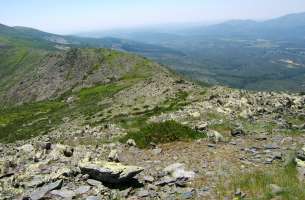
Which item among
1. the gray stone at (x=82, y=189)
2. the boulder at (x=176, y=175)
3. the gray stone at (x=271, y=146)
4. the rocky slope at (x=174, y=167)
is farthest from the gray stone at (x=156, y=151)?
the gray stone at (x=82, y=189)

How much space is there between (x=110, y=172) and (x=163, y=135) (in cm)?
788

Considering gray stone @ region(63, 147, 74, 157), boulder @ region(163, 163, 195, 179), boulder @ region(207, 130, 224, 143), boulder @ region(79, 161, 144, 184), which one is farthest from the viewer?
boulder @ region(207, 130, 224, 143)

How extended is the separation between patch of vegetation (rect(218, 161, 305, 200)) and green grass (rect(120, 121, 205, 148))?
715 centimetres

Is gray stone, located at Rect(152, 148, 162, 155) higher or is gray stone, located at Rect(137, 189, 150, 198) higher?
gray stone, located at Rect(137, 189, 150, 198)

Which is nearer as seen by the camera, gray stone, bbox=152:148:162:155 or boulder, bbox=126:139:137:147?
gray stone, bbox=152:148:162:155

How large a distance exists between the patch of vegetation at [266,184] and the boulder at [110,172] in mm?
3271

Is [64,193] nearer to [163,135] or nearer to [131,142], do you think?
[131,142]

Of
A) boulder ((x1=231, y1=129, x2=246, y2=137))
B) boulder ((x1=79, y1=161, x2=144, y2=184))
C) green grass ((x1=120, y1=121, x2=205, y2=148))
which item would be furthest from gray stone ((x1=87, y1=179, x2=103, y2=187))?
boulder ((x1=231, y1=129, x2=246, y2=137))

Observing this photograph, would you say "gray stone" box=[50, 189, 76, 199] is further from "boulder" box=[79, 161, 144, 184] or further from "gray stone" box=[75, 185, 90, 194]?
"boulder" box=[79, 161, 144, 184]

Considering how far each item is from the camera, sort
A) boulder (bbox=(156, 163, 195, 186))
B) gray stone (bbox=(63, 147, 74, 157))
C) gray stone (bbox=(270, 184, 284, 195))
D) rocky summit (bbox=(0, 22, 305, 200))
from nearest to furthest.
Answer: gray stone (bbox=(270, 184, 284, 195)) < rocky summit (bbox=(0, 22, 305, 200)) < boulder (bbox=(156, 163, 195, 186)) < gray stone (bbox=(63, 147, 74, 157))

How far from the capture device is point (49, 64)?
16112 cm

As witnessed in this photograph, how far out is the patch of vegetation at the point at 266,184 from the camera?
12786mm

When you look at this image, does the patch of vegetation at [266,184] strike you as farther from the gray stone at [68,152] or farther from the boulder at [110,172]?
the gray stone at [68,152]

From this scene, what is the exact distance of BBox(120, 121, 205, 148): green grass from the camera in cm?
2191
